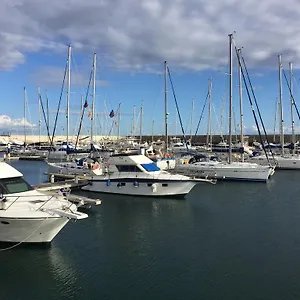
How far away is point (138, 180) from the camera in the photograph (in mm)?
27219

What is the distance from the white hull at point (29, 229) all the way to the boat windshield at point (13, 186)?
212 centimetres

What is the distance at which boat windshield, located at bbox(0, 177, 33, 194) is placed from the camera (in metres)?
16.0

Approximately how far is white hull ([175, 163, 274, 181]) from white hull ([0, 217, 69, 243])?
2257 cm

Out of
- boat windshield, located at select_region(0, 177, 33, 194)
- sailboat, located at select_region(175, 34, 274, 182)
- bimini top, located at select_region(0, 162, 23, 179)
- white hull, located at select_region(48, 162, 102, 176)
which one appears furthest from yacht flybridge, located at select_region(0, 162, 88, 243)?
sailboat, located at select_region(175, 34, 274, 182)

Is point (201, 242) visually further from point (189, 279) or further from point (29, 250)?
point (29, 250)

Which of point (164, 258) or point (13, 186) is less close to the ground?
point (13, 186)

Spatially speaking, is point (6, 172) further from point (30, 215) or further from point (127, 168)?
point (127, 168)

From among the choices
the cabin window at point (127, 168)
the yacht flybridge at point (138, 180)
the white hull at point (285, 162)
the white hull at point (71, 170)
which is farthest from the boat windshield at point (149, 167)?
the white hull at point (285, 162)

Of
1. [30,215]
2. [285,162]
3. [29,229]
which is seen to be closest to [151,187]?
[29,229]

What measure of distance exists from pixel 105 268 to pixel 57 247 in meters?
3.05

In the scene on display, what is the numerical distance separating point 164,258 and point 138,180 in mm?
13089

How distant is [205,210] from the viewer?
23.4 metres

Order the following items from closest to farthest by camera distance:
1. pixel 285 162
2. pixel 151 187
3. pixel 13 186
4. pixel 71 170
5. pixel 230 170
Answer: pixel 13 186, pixel 151 187, pixel 71 170, pixel 230 170, pixel 285 162

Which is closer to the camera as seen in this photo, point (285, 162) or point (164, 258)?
point (164, 258)
